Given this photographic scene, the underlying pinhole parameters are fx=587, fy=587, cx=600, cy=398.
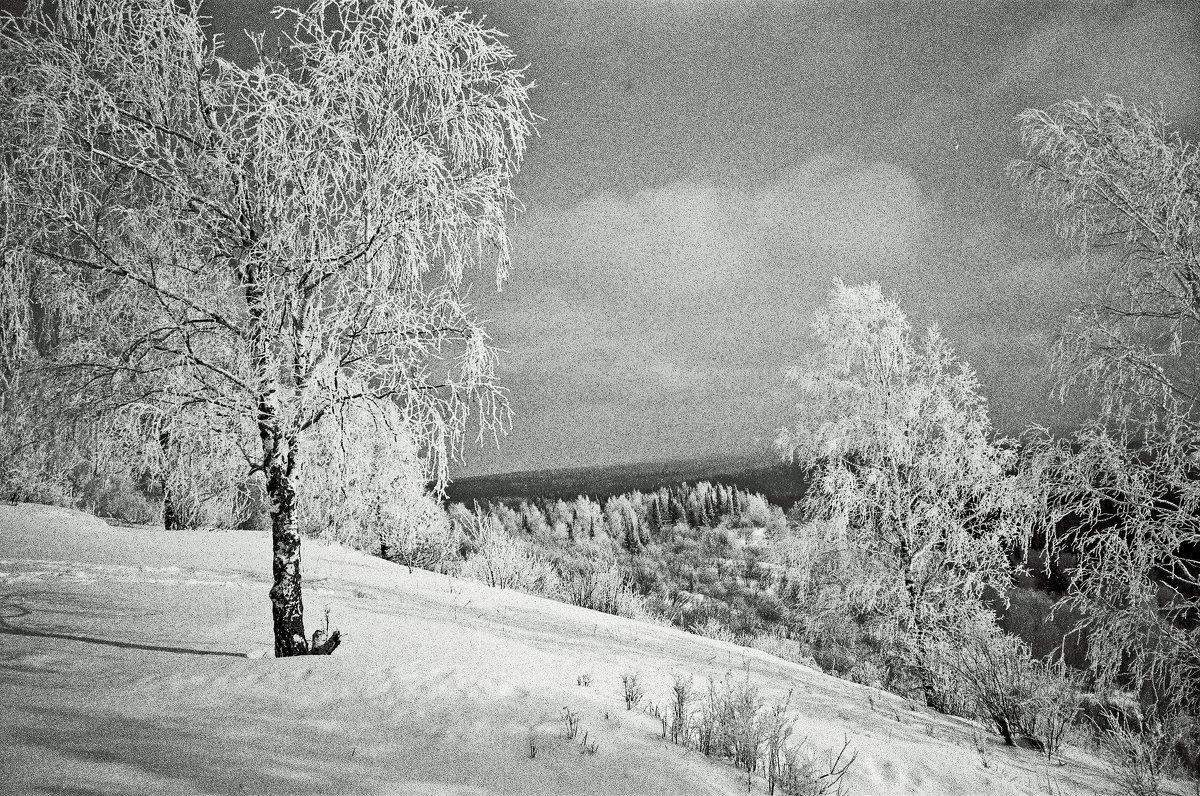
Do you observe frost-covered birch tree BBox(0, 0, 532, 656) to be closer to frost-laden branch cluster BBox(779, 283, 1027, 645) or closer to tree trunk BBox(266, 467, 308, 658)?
tree trunk BBox(266, 467, 308, 658)

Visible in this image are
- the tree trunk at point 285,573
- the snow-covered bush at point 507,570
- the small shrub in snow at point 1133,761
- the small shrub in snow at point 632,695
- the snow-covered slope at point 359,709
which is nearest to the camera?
the snow-covered slope at point 359,709

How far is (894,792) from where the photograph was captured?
4.61 m

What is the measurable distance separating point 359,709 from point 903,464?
14.1m

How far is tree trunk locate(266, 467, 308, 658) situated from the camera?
5805 millimetres

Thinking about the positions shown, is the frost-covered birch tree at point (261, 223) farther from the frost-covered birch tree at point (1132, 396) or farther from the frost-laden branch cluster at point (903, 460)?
the frost-laden branch cluster at point (903, 460)

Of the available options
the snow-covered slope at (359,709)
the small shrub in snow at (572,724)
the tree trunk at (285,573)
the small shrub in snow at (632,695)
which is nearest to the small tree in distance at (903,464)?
the snow-covered slope at (359,709)

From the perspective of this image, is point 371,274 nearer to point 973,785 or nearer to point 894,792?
point 894,792

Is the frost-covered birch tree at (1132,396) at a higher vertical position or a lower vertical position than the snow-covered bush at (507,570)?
higher

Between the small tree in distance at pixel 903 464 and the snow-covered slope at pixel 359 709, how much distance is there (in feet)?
17.6

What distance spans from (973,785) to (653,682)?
10.3 ft

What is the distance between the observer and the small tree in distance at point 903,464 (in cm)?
1318

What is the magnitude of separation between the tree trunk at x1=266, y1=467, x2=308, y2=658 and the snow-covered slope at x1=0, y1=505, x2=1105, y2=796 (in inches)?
10.5

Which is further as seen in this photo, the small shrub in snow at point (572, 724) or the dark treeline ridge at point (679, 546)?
the dark treeline ridge at point (679, 546)

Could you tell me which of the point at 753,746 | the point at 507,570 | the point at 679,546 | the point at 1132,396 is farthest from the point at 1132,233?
the point at 679,546
